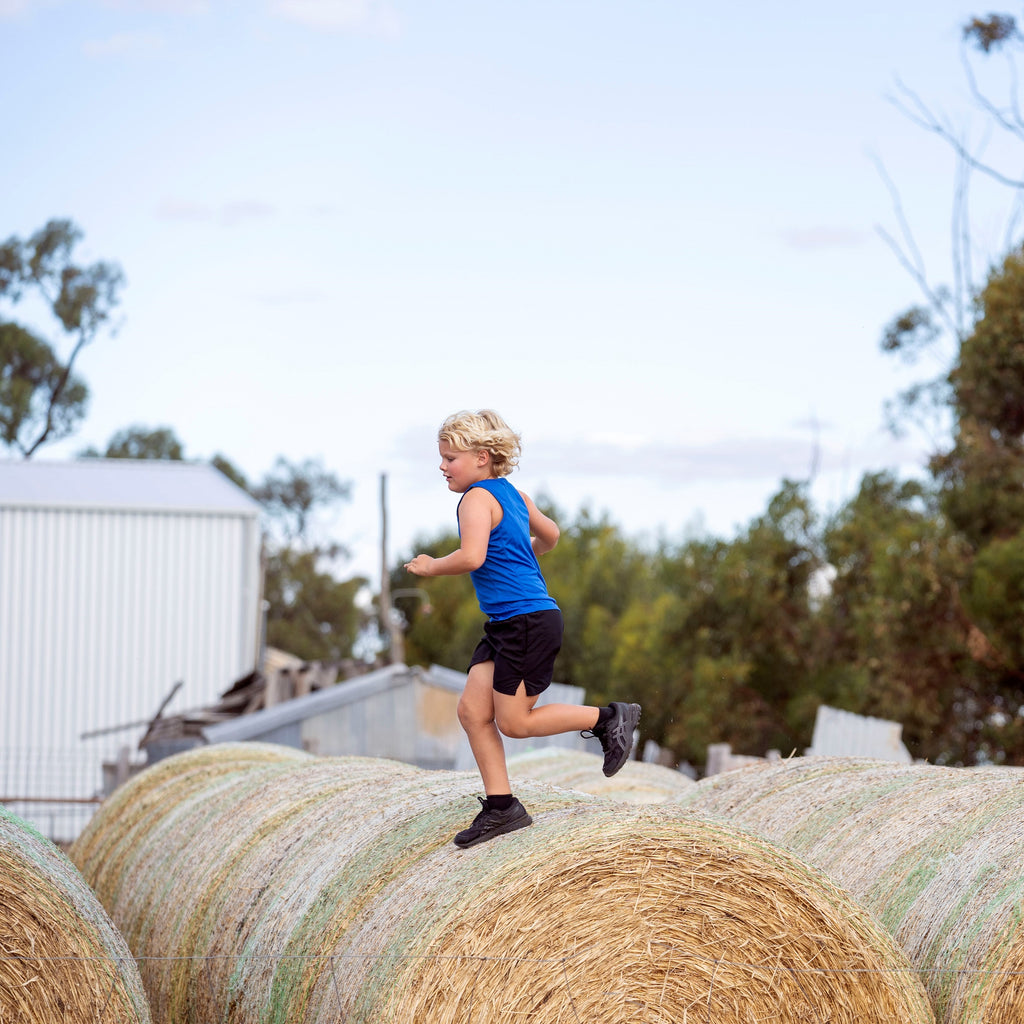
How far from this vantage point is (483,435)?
471 centimetres

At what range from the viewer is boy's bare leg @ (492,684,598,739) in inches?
180

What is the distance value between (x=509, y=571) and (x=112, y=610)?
1783 centimetres

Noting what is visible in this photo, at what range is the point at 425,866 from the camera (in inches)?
181

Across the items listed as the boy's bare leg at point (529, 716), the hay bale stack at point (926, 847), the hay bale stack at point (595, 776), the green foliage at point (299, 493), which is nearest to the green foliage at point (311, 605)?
the green foliage at point (299, 493)

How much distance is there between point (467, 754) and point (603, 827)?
1028 centimetres

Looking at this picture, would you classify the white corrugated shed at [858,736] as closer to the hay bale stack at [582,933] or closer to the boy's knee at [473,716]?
the hay bale stack at [582,933]

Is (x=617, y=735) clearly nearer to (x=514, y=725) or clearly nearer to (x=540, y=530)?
(x=514, y=725)

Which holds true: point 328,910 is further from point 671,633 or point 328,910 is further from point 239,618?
point 671,633

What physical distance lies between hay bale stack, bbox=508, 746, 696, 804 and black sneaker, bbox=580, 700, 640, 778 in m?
2.80

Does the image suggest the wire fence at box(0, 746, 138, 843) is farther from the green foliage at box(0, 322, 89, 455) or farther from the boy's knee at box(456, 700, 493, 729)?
the green foliage at box(0, 322, 89, 455)

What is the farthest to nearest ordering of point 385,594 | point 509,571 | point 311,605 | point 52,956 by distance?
point 311,605 < point 385,594 < point 509,571 < point 52,956

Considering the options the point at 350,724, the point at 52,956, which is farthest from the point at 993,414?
the point at 52,956

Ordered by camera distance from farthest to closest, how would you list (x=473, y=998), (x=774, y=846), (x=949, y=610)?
(x=949, y=610)
(x=774, y=846)
(x=473, y=998)

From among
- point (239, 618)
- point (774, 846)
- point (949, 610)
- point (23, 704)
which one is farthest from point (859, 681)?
point (774, 846)
